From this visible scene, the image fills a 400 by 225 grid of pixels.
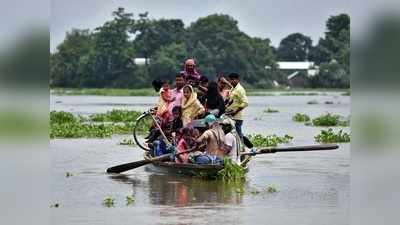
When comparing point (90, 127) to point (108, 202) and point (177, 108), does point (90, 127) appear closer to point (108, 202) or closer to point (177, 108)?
point (177, 108)

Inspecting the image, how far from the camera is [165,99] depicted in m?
12.9

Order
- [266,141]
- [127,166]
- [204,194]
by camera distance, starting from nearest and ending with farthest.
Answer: [204,194] < [127,166] < [266,141]

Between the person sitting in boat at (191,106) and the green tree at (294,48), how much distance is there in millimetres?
68673

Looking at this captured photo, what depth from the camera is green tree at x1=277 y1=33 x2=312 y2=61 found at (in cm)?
8156

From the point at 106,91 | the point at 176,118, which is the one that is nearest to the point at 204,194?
the point at 176,118

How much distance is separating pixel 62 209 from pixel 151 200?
1100 millimetres

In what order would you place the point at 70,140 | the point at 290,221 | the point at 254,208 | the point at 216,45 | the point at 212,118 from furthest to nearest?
the point at 216,45 < the point at 70,140 < the point at 212,118 < the point at 254,208 < the point at 290,221

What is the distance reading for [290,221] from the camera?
8.69m

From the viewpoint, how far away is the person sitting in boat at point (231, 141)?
1142 centimetres

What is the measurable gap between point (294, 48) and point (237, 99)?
7092 cm
